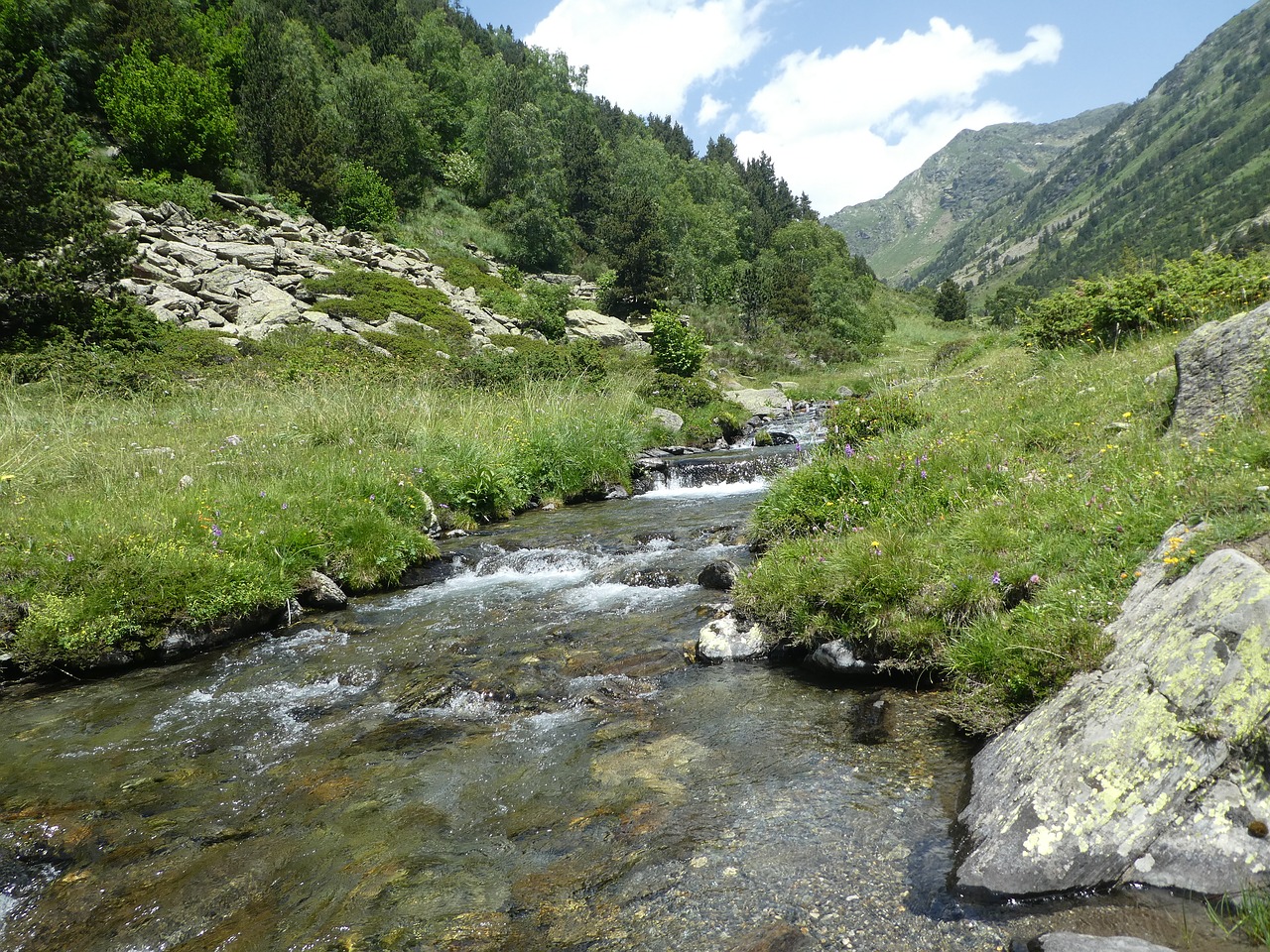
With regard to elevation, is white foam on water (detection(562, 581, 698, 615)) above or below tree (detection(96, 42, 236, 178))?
below

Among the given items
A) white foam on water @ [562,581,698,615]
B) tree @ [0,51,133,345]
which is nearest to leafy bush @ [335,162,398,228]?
tree @ [0,51,133,345]

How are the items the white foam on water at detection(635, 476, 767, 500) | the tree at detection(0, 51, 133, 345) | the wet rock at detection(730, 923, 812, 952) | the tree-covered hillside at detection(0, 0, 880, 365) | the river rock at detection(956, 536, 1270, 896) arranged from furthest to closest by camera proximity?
the tree-covered hillside at detection(0, 0, 880, 365) → the tree at detection(0, 51, 133, 345) → the white foam on water at detection(635, 476, 767, 500) → the wet rock at detection(730, 923, 812, 952) → the river rock at detection(956, 536, 1270, 896)

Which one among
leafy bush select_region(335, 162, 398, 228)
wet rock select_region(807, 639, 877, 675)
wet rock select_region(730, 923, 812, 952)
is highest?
leafy bush select_region(335, 162, 398, 228)

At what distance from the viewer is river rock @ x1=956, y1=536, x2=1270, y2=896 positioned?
98.7 inches

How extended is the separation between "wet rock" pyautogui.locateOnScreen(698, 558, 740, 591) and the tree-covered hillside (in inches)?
839

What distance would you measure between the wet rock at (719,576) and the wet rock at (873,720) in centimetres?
274

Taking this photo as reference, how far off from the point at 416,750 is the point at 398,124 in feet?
188

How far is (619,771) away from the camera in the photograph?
4.08 m

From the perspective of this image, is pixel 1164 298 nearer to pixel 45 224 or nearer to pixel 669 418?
pixel 669 418

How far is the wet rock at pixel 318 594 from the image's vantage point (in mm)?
7609

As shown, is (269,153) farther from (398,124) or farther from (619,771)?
(619,771)

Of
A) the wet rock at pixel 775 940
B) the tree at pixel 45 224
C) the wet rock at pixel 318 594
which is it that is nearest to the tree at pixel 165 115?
the tree at pixel 45 224

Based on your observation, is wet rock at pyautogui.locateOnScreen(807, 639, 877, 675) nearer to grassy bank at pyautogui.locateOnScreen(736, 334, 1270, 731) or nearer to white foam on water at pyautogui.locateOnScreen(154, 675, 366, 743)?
grassy bank at pyautogui.locateOnScreen(736, 334, 1270, 731)

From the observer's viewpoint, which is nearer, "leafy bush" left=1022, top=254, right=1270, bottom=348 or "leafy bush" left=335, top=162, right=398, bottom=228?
"leafy bush" left=1022, top=254, right=1270, bottom=348
